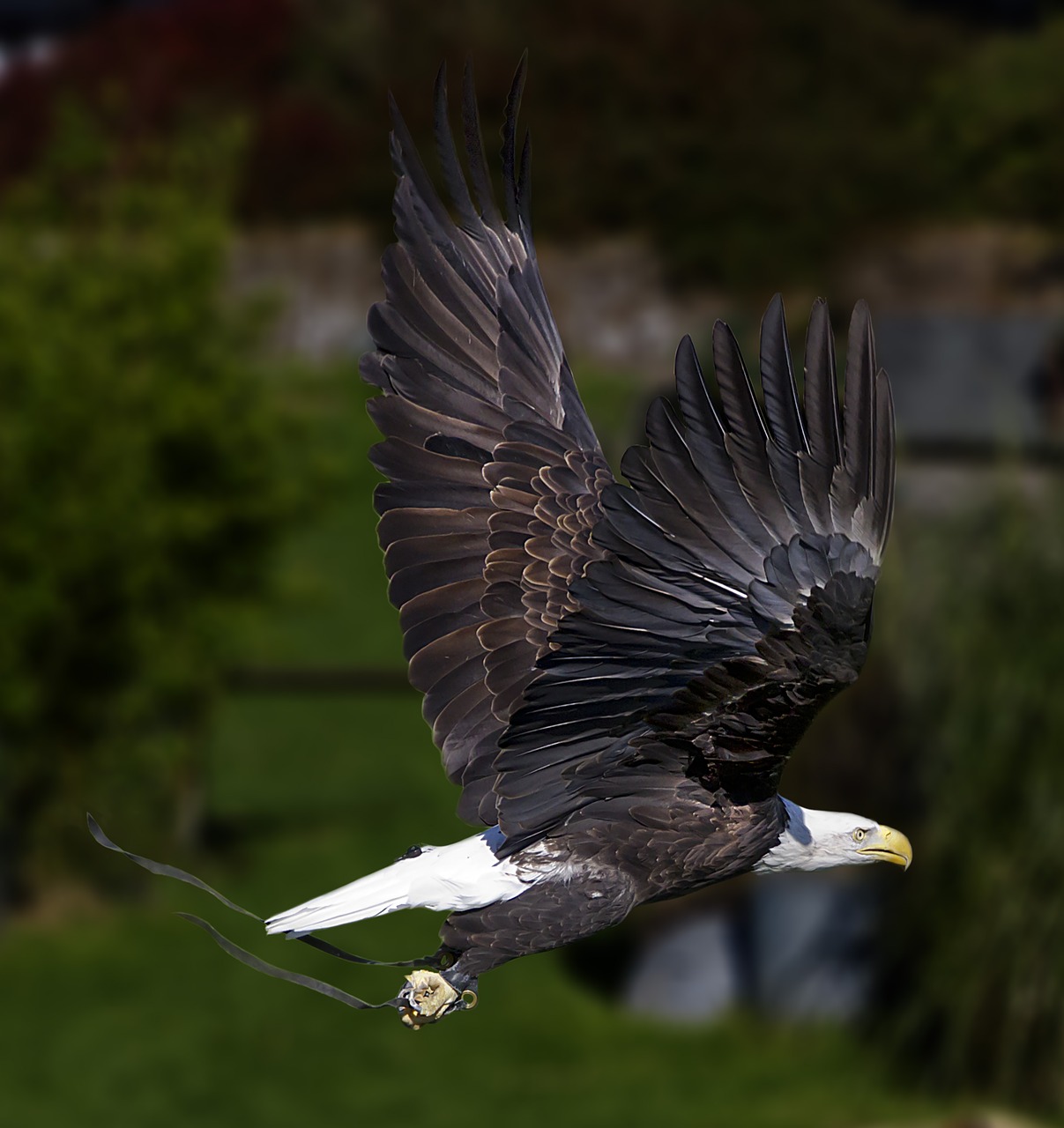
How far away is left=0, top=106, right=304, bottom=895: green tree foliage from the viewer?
1051cm

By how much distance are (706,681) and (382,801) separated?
10.5 meters

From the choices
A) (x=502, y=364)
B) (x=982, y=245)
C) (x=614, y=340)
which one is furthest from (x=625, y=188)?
(x=502, y=364)

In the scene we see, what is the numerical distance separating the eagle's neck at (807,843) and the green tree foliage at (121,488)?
7.13 m

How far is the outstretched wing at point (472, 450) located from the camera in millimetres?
4023

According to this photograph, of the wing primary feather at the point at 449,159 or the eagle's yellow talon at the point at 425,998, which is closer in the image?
the eagle's yellow talon at the point at 425,998

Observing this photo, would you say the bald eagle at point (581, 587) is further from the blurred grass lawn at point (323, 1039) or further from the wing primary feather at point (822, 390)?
the blurred grass lawn at point (323, 1039)

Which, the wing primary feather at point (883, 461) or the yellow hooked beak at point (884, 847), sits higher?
the wing primary feather at point (883, 461)

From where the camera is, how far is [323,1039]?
424 inches

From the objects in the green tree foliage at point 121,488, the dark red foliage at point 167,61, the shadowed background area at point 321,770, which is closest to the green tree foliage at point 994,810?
the shadowed background area at point 321,770

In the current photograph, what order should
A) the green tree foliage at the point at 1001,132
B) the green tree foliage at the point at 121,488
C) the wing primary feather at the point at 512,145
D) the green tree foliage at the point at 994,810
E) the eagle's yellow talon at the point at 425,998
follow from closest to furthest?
the eagle's yellow talon at the point at 425,998, the wing primary feather at the point at 512,145, the green tree foliage at the point at 994,810, the green tree foliage at the point at 121,488, the green tree foliage at the point at 1001,132

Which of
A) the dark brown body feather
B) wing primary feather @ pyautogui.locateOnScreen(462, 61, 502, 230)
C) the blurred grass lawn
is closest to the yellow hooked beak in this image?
the dark brown body feather

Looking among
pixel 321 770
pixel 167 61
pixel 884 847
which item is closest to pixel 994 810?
pixel 884 847

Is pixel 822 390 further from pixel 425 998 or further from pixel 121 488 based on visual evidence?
pixel 121 488

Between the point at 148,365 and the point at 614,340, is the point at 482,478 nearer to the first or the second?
the point at 148,365
